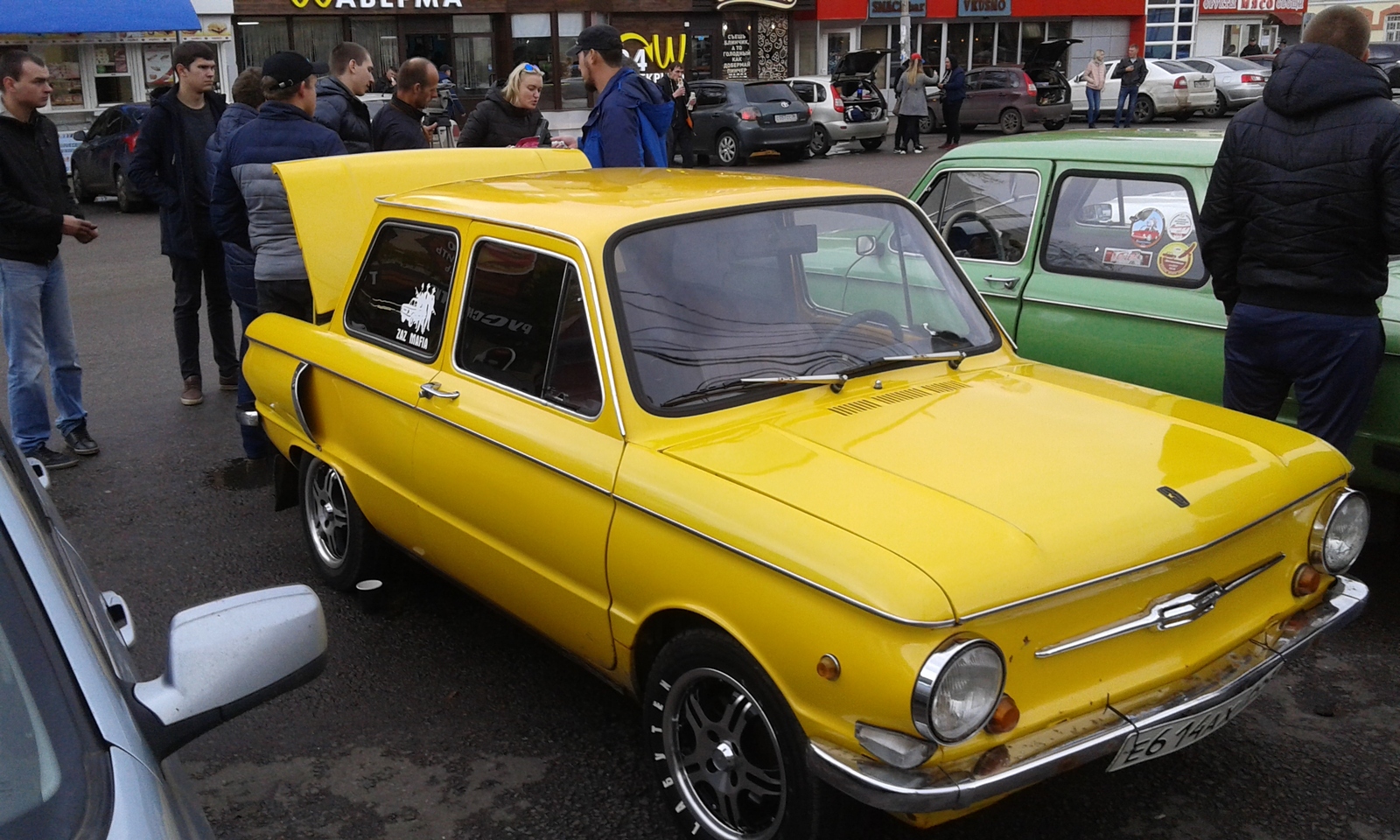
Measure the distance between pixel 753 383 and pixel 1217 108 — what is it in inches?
1233

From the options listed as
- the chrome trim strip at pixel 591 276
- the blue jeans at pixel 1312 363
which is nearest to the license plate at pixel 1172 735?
the chrome trim strip at pixel 591 276

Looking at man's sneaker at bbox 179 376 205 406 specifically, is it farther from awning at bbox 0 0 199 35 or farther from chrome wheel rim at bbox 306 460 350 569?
awning at bbox 0 0 199 35

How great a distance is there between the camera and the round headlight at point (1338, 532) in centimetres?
346

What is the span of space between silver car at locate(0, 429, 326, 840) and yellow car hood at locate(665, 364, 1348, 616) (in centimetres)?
135

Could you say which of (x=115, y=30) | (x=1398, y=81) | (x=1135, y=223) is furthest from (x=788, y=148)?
(x=1135, y=223)

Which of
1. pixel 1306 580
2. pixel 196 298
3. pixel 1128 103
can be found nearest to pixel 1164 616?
→ pixel 1306 580

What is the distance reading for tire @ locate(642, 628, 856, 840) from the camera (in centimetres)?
287

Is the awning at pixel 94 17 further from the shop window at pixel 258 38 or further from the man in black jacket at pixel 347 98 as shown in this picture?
the man in black jacket at pixel 347 98

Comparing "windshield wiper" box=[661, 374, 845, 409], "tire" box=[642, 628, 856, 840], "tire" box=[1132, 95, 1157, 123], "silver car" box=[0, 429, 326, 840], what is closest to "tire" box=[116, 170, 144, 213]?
"windshield wiper" box=[661, 374, 845, 409]

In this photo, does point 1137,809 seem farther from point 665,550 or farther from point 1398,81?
point 1398,81

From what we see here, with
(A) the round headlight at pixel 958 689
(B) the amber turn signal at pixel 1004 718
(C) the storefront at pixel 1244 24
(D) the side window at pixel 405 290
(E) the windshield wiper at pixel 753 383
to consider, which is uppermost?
(C) the storefront at pixel 1244 24

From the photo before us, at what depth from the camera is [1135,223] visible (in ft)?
18.0

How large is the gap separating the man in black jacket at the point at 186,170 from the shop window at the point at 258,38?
24432mm

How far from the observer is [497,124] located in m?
8.51
